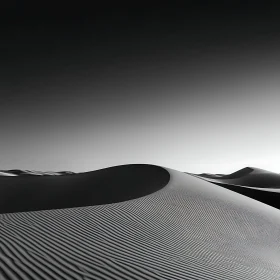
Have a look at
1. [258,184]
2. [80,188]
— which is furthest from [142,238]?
[258,184]

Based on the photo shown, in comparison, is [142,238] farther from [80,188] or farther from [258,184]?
[258,184]

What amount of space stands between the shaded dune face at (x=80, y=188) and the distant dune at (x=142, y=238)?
104 millimetres

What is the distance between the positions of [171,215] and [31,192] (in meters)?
6.89

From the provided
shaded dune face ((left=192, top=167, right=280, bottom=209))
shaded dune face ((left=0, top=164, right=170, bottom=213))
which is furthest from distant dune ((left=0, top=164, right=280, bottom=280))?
shaded dune face ((left=192, top=167, right=280, bottom=209))

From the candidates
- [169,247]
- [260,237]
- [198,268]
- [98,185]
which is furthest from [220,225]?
[98,185]

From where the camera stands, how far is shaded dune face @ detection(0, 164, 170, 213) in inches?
419

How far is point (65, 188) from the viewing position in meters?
13.1

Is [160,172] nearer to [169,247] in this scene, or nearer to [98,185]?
[98,185]

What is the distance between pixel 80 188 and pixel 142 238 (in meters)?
7.53

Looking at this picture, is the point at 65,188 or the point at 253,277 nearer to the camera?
the point at 253,277

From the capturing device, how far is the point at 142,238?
17.9ft

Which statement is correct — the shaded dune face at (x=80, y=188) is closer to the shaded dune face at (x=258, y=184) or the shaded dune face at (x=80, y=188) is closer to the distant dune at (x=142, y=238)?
the distant dune at (x=142, y=238)

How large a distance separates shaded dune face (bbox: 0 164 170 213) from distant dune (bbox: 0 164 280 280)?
104 mm

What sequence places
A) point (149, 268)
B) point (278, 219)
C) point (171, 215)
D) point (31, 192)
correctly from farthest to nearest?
point (31, 192) < point (278, 219) < point (171, 215) < point (149, 268)
